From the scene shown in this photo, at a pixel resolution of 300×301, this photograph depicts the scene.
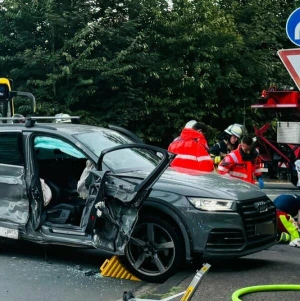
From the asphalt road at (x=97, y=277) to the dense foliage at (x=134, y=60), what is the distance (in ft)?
44.2

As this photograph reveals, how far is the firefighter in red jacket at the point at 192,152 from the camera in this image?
9008 mm

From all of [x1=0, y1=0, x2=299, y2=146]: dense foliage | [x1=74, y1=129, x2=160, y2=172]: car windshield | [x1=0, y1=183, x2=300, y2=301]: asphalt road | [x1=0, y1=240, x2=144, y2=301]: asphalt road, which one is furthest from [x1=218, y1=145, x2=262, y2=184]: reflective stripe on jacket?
[x1=0, y1=0, x2=299, y2=146]: dense foliage

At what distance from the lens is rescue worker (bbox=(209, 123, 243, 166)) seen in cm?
1051

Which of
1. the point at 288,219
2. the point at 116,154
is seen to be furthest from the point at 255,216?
the point at 288,219

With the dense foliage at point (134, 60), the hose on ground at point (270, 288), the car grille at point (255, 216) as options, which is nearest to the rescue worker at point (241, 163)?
the car grille at point (255, 216)

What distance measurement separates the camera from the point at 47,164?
786 cm

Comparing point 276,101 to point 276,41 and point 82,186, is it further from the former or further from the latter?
point 82,186

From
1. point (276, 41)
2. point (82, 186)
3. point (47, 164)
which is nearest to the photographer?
point (82, 186)

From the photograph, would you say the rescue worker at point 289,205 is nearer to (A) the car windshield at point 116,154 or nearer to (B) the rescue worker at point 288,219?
(B) the rescue worker at point 288,219

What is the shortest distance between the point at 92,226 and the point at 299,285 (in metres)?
2.03

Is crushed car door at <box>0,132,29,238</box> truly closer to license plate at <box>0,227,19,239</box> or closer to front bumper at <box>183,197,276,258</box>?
license plate at <box>0,227,19,239</box>

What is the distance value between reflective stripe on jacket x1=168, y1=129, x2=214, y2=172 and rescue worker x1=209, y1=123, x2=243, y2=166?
133 centimetres

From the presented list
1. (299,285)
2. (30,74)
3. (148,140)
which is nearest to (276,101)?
(148,140)

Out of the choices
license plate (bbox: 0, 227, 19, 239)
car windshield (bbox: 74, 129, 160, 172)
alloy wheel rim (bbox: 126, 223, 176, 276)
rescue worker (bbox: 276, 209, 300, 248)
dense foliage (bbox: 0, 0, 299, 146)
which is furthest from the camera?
dense foliage (bbox: 0, 0, 299, 146)
